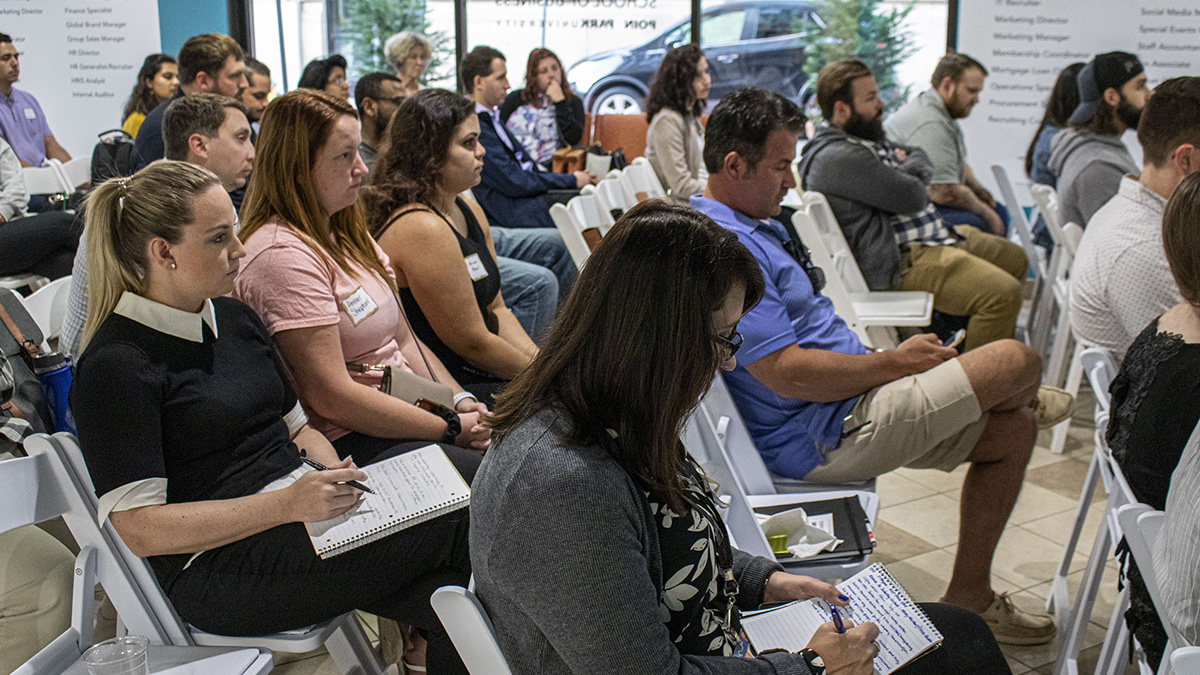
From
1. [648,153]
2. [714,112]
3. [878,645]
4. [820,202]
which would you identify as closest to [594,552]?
[878,645]

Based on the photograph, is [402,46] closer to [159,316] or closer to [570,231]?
[570,231]

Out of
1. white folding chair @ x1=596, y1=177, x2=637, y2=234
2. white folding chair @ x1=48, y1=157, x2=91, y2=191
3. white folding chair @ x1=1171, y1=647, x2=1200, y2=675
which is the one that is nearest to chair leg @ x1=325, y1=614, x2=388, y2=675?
white folding chair @ x1=1171, y1=647, x2=1200, y2=675

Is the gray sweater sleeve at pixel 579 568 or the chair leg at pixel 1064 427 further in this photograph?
the chair leg at pixel 1064 427

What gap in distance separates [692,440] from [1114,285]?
1374mm

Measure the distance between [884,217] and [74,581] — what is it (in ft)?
10.5

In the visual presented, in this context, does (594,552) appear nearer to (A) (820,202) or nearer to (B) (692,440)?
(B) (692,440)

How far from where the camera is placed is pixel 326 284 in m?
2.04

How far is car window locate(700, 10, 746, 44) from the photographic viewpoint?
7.30m

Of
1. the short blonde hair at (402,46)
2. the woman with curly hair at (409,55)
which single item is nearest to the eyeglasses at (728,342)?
the woman with curly hair at (409,55)

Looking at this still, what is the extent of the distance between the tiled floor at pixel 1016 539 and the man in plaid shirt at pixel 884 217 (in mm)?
655

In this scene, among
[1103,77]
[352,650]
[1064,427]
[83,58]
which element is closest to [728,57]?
[1103,77]

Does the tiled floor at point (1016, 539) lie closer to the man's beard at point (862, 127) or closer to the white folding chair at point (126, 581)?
the white folding chair at point (126, 581)

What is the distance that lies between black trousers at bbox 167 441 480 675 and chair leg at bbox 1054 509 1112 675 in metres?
1.45

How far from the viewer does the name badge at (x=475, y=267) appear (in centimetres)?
262
